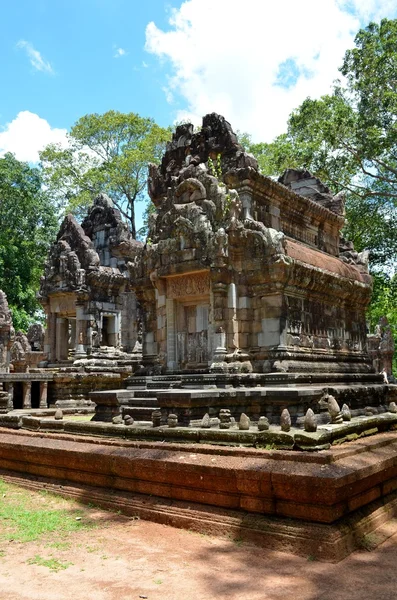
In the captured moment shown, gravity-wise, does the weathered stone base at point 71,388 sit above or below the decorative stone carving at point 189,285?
below

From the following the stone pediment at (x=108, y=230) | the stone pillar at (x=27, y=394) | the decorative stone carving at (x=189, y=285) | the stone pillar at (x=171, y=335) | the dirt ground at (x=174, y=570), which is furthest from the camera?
the stone pediment at (x=108, y=230)

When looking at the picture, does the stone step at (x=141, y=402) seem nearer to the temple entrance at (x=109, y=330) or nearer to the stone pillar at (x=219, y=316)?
the stone pillar at (x=219, y=316)

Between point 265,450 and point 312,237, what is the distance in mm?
9297

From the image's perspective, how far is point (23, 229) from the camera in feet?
120

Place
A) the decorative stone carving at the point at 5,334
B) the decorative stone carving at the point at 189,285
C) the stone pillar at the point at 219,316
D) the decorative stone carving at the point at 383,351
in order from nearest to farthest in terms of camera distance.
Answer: the stone pillar at the point at 219,316, the decorative stone carving at the point at 189,285, the decorative stone carving at the point at 5,334, the decorative stone carving at the point at 383,351

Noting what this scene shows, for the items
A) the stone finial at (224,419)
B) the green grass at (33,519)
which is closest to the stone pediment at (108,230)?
the stone finial at (224,419)

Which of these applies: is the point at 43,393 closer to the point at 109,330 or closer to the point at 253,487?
the point at 109,330

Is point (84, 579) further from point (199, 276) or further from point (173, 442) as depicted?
point (199, 276)

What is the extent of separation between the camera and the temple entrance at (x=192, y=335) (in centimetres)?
1169

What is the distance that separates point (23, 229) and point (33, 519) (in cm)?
3262

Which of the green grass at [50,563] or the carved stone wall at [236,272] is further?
the carved stone wall at [236,272]

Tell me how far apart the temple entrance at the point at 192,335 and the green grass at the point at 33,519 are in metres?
4.96

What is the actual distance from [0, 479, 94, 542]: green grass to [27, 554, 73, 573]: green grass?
586 millimetres

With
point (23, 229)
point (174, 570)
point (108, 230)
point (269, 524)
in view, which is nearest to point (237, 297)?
point (269, 524)
